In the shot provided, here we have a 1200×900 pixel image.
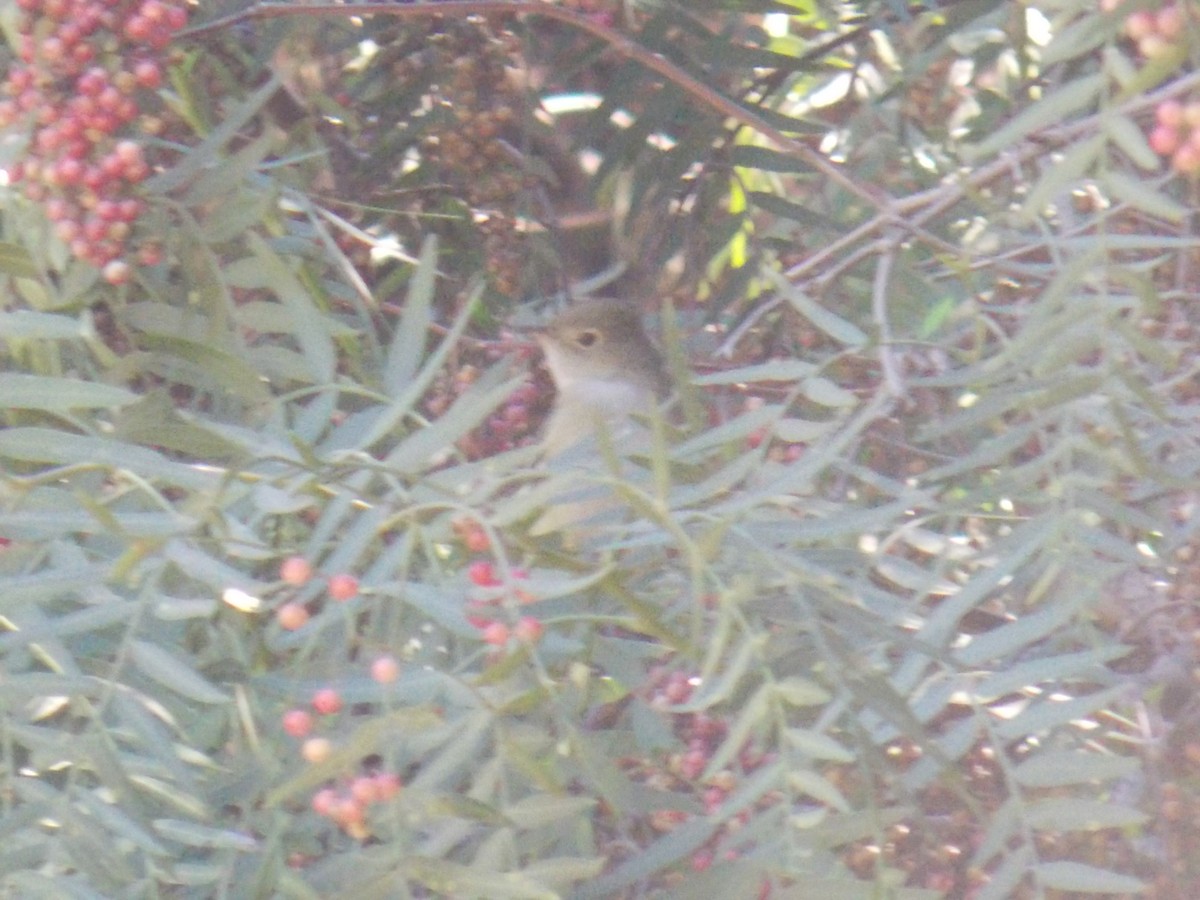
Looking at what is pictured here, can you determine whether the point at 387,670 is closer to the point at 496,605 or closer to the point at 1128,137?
the point at 496,605

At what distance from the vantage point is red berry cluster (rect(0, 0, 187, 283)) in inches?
80.8

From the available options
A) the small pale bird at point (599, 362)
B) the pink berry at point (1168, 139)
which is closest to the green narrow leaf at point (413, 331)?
the pink berry at point (1168, 139)

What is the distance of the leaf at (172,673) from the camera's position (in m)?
1.64

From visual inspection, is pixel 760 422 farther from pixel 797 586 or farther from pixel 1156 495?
pixel 1156 495

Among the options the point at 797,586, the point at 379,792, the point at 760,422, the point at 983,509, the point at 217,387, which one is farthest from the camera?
the point at 983,509

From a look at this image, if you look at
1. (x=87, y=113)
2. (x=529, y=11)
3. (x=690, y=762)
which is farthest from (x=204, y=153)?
(x=690, y=762)

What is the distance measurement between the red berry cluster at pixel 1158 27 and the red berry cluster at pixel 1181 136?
0.37ft

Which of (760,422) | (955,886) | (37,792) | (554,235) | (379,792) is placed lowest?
(955,886)

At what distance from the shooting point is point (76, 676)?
5.49 feet

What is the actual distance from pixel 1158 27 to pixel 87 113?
1.24 meters

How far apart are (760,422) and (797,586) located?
0.95 feet

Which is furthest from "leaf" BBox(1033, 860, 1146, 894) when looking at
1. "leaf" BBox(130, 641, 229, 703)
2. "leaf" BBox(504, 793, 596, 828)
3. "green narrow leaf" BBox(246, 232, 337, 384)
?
"green narrow leaf" BBox(246, 232, 337, 384)

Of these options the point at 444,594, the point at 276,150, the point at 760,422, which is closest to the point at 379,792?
the point at 444,594

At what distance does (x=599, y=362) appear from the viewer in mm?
4109
